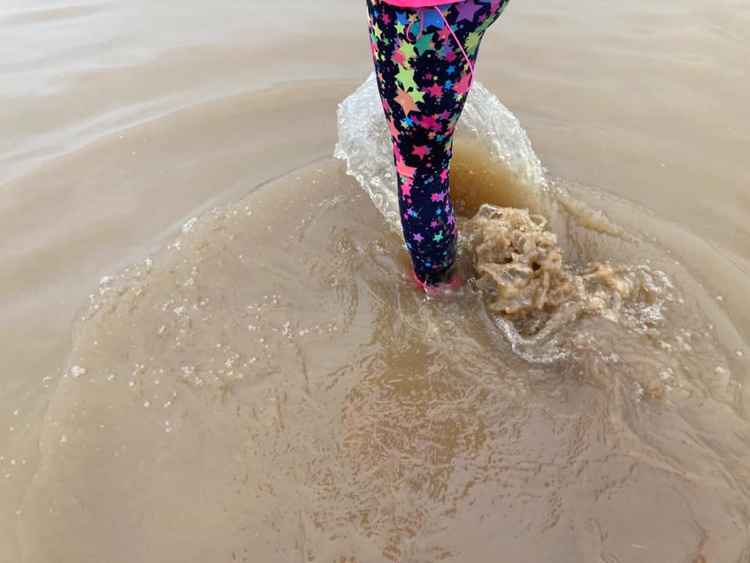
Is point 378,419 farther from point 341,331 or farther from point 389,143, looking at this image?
point 389,143

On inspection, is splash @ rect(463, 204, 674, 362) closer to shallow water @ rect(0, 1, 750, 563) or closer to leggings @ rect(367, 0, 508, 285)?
shallow water @ rect(0, 1, 750, 563)

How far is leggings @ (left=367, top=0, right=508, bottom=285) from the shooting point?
1313mm

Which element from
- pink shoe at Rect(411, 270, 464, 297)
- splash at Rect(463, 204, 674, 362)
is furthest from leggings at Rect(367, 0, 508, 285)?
splash at Rect(463, 204, 674, 362)

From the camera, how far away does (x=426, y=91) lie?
1.44 meters

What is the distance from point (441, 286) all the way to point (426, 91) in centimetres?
71

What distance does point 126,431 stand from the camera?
1.60 m

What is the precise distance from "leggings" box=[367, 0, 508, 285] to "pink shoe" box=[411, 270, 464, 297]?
115mm

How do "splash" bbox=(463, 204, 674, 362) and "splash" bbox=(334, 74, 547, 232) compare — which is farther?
"splash" bbox=(334, 74, 547, 232)

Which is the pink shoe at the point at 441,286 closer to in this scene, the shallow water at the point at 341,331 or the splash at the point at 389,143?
the shallow water at the point at 341,331

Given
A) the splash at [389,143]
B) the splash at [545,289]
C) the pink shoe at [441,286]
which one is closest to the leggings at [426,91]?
the pink shoe at [441,286]

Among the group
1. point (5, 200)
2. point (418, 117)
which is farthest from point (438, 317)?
point (5, 200)

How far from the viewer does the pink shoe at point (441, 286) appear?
76.5 inches

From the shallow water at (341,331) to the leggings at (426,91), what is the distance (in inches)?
12.2

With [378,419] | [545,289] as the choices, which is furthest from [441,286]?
[378,419]
